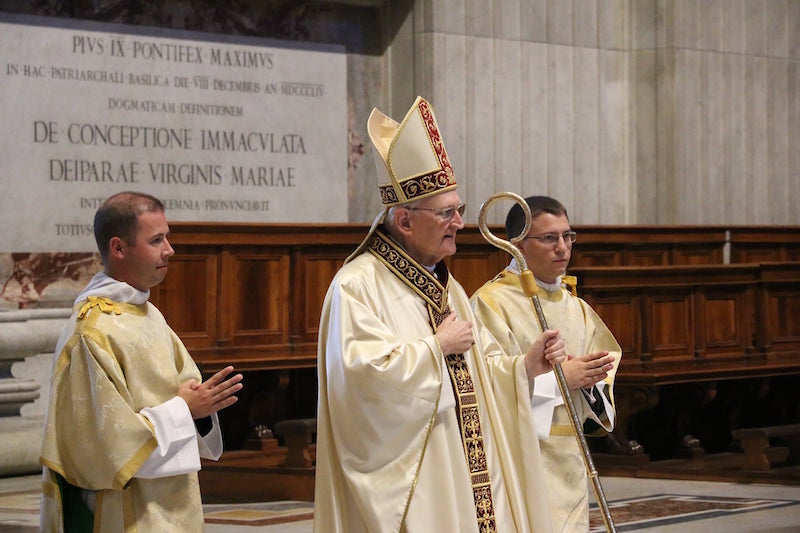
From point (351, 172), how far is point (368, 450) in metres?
8.61

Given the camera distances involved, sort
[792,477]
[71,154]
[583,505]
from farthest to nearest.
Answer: [71,154]
[792,477]
[583,505]

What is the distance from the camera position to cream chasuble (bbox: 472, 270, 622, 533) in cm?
414

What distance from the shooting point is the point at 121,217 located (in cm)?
332

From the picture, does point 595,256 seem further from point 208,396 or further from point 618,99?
point 208,396

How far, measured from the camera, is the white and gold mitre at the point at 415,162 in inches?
137

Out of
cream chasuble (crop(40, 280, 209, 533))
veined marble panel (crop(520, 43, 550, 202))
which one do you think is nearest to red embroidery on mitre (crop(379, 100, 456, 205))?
cream chasuble (crop(40, 280, 209, 533))

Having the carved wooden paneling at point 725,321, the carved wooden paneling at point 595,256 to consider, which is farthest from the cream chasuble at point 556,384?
the carved wooden paneling at point 595,256

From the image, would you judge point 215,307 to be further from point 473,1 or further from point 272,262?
point 473,1

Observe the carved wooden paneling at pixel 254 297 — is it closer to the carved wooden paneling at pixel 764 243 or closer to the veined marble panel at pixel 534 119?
the veined marble panel at pixel 534 119

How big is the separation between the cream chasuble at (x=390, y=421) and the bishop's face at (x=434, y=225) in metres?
0.06

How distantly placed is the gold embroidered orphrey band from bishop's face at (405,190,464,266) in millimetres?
54

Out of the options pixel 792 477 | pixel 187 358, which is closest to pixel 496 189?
pixel 792 477

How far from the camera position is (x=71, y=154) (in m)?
10.2

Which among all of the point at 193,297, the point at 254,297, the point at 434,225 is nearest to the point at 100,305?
the point at 434,225
